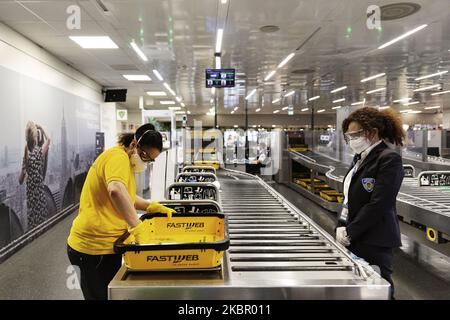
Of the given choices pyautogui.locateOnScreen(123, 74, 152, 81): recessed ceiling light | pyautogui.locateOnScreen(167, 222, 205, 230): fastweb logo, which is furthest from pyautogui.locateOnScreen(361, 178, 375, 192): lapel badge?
pyautogui.locateOnScreen(123, 74, 152, 81): recessed ceiling light

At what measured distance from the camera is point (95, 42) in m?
6.53

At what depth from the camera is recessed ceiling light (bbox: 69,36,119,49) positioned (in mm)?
6286

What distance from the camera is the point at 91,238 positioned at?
218cm

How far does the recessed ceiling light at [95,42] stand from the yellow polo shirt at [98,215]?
4.87 meters

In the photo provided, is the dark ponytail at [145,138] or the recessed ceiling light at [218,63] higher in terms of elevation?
the recessed ceiling light at [218,63]

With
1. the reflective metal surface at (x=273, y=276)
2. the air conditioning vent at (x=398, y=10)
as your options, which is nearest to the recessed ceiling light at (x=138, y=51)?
the air conditioning vent at (x=398, y=10)

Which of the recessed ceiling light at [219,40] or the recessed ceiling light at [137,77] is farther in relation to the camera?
the recessed ceiling light at [137,77]

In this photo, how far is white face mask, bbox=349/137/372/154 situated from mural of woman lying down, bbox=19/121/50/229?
5.37m

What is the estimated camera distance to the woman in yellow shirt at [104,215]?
2.10m

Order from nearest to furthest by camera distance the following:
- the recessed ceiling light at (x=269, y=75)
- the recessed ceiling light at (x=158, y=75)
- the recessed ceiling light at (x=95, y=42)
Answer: the recessed ceiling light at (x=95, y=42) < the recessed ceiling light at (x=158, y=75) < the recessed ceiling light at (x=269, y=75)

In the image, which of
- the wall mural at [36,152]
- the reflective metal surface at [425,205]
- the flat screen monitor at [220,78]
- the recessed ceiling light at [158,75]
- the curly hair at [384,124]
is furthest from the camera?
the recessed ceiling light at [158,75]

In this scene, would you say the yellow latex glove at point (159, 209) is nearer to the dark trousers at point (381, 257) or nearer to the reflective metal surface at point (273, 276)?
the reflective metal surface at point (273, 276)
